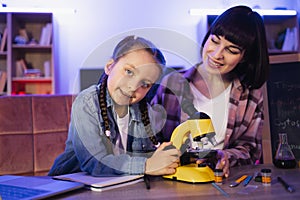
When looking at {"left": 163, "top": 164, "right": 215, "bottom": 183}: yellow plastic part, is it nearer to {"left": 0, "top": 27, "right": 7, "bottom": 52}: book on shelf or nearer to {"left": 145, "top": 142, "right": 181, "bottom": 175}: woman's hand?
{"left": 145, "top": 142, "right": 181, "bottom": 175}: woman's hand

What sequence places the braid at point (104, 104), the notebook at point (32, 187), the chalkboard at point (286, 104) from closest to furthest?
1. the notebook at point (32, 187)
2. the braid at point (104, 104)
3. the chalkboard at point (286, 104)

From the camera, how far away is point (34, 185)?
Answer: 0.79m

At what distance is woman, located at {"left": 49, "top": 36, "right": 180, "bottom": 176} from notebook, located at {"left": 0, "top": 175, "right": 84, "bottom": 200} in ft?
0.40

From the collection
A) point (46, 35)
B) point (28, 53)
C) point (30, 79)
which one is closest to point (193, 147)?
point (30, 79)

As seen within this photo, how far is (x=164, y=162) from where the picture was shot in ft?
2.89

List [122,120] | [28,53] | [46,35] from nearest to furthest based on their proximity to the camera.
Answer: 1. [122,120]
2. [46,35]
3. [28,53]

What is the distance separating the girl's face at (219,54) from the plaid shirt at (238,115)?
0.07 m

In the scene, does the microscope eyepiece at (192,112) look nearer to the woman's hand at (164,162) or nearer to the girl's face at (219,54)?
→ the woman's hand at (164,162)

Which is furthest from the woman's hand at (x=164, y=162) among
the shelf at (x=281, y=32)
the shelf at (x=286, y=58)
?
the shelf at (x=281, y=32)

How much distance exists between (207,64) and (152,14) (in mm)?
2472

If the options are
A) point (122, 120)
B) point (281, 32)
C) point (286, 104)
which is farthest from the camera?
point (281, 32)

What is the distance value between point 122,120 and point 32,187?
1.04 feet

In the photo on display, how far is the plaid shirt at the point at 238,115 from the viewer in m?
1.21

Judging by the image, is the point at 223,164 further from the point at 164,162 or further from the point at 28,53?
the point at 28,53
